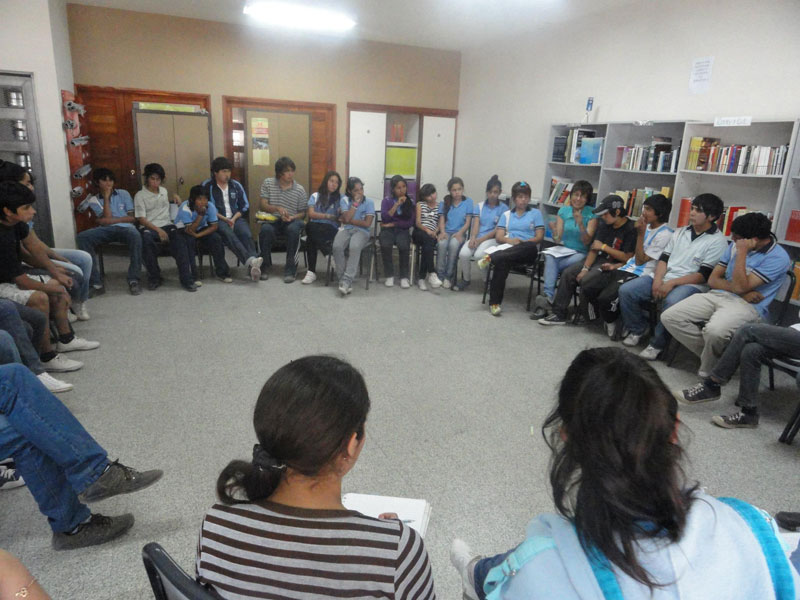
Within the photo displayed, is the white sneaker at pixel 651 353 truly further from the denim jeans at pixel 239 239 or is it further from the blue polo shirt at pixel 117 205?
the blue polo shirt at pixel 117 205

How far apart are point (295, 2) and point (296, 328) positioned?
3.35 meters

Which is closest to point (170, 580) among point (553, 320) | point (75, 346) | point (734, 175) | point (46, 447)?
point (46, 447)

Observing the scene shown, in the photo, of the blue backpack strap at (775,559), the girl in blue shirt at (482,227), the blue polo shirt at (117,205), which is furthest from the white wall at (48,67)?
the blue backpack strap at (775,559)

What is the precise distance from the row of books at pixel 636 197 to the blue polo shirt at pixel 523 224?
729 mm

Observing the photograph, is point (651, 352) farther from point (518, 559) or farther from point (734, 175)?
point (518, 559)

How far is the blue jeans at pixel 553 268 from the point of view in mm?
4621

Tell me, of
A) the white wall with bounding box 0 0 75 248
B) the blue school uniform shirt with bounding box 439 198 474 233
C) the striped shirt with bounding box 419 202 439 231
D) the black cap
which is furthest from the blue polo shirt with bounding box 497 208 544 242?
the white wall with bounding box 0 0 75 248

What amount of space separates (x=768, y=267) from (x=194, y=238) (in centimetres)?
477

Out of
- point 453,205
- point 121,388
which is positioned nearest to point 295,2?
point 453,205

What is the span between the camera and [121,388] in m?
3.03

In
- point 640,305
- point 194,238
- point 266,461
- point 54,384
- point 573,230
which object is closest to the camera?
point 266,461

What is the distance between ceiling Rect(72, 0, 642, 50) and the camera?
515 cm

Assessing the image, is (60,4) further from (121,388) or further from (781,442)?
(781,442)

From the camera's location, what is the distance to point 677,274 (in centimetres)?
381
